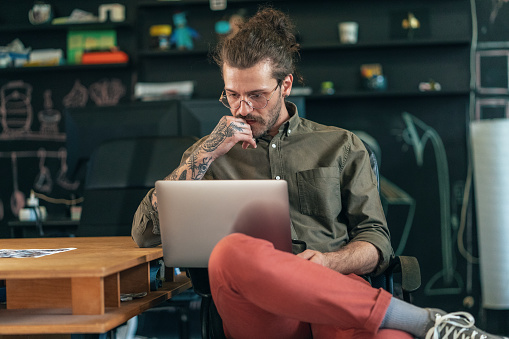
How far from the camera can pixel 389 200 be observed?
3.73 m

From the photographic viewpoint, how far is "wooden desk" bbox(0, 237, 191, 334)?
46.1 inches

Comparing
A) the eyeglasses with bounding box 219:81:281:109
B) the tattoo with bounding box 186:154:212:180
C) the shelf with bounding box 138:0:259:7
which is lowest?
the tattoo with bounding box 186:154:212:180

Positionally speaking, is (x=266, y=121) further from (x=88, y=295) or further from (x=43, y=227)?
(x=43, y=227)

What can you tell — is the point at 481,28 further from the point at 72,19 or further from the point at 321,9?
the point at 72,19

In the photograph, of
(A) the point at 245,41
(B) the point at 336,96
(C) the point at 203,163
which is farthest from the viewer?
(B) the point at 336,96

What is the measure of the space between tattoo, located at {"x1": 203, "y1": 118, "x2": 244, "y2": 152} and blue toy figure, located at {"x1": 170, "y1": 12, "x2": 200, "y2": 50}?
228 cm

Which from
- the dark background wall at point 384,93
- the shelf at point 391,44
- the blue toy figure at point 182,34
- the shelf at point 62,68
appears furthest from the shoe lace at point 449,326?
the shelf at point 62,68

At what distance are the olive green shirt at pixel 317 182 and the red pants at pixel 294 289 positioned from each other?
36 cm

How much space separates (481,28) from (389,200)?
48.1 inches

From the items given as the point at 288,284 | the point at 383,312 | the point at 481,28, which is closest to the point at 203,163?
the point at 288,284

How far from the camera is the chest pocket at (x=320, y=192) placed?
1690 millimetres

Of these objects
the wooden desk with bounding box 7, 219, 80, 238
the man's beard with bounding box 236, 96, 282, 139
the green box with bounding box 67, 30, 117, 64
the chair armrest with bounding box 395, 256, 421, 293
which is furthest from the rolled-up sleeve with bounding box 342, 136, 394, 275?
the green box with bounding box 67, 30, 117, 64

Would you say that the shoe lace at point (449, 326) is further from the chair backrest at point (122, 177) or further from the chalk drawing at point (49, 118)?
the chalk drawing at point (49, 118)

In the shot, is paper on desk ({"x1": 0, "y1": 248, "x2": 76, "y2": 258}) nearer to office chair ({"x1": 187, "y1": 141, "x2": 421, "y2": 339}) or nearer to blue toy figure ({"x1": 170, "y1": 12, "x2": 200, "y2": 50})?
office chair ({"x1": 187, "y1": 141, "x2": 421, "y2": 339})
